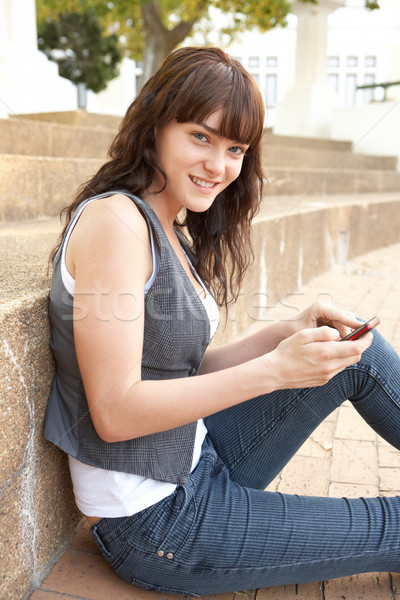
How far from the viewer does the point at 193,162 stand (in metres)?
1.40

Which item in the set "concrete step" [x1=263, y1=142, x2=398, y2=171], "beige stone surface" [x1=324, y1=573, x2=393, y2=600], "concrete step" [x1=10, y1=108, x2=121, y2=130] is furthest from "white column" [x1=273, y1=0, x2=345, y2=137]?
"beige stone surface" [x1=324, y1=573, x2=393, y2=600]

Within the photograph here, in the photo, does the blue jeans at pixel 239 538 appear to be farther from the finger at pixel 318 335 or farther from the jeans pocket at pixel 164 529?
the finger at pixel 318 335

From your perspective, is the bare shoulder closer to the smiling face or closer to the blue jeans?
the smiling face

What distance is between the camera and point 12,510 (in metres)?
1.30

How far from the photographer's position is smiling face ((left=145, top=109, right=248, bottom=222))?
138 cm

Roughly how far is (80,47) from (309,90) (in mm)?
9270

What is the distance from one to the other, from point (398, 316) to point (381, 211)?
270 cm

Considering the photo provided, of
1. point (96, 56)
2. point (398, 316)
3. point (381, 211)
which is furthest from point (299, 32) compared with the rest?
point (96, 56)

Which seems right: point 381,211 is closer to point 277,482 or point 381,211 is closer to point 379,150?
point 379,150

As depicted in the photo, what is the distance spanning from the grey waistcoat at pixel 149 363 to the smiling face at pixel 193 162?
134 millimetres

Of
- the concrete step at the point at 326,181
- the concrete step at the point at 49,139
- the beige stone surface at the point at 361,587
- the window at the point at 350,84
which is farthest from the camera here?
the window at the point at 350,84

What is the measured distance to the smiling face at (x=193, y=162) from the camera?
4.51ft

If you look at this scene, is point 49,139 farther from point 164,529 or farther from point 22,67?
point 164,529

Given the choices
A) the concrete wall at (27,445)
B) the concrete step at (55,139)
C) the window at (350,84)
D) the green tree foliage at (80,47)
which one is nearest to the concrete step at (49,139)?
the concrete step at (55,139)
